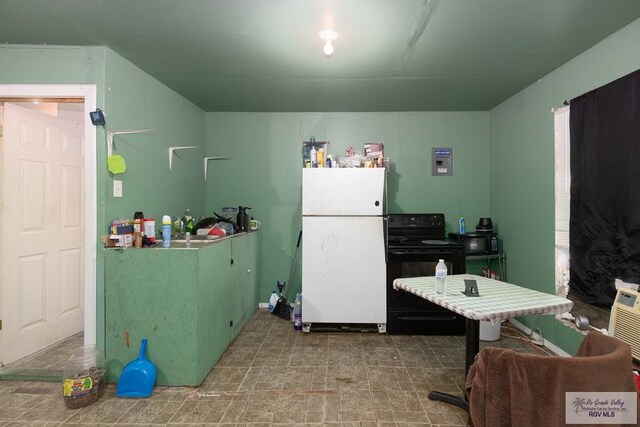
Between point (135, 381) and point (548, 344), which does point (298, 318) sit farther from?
point (548, 344)

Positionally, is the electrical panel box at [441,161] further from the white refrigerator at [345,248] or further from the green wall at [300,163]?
the white refrigerator at [345,248]

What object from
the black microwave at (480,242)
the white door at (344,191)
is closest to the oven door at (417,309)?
the black microwave at (480,242)

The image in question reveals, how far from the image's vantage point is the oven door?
300 cm

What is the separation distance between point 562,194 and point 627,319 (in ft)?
3.83

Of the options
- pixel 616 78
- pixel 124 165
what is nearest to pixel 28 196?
pixel 124 165

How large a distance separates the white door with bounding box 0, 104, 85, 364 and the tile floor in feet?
1.79

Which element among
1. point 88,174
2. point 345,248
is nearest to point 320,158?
point 345,248

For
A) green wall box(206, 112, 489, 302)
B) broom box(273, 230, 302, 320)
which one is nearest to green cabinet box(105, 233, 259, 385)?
broom box(273, 230, 302, 320)

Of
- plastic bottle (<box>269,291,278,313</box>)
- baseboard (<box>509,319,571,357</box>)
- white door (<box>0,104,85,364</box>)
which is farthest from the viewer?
plastic bottle (<box>269,291,278,313</box>)

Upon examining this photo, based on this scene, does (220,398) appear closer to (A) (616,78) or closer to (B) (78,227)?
(B) (78,227)

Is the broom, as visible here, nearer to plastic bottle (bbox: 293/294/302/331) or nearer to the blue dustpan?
plastic bottle (bbox: 293/294/302/331)

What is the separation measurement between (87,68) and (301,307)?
2708 mm

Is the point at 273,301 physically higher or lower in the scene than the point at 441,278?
lower

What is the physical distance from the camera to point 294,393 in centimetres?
206
